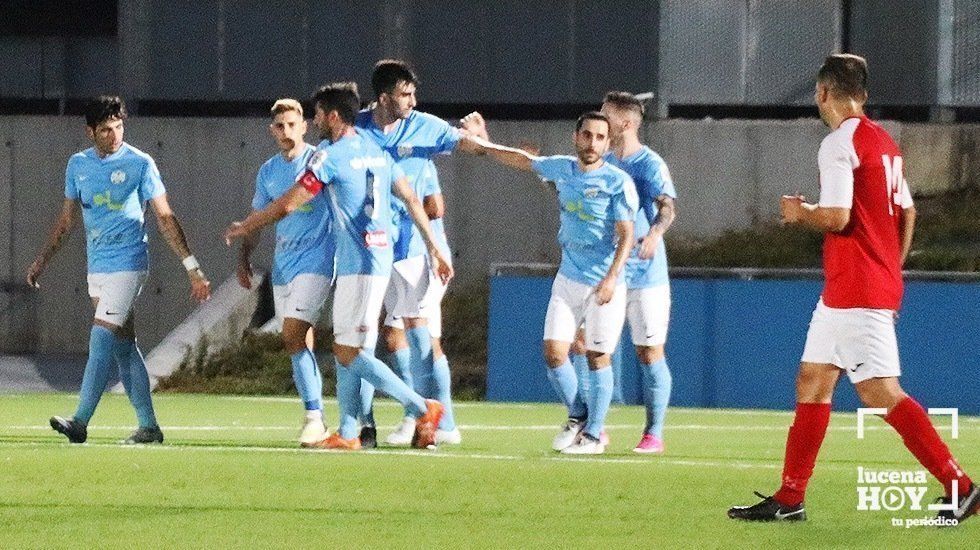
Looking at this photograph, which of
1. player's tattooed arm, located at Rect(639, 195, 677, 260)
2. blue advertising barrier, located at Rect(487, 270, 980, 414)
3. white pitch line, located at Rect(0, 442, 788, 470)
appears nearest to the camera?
white pitch line, located at Rect(0, 442, 788, 470)

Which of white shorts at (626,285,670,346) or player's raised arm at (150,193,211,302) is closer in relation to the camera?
player's raised arm at (150,193,211,302)

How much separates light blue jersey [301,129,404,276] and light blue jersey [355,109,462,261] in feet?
2.94

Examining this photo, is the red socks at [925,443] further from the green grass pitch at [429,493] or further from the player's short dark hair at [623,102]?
the player's short dark hair at [623,102]

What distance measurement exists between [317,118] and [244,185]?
42.9 ft

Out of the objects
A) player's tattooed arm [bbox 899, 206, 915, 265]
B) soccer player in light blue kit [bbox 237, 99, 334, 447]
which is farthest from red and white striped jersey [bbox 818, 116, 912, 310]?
Result: soccer player in light blue kit [bbox 237, 99, 334, 447]

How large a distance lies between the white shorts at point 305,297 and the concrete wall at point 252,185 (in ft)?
37.5

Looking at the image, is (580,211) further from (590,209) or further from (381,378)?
(381,378)

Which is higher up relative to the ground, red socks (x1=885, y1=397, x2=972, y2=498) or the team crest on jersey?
the team crest on jersey

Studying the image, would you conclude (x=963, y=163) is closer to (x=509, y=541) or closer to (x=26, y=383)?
(x=26, y=383)

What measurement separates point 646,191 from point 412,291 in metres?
1.57

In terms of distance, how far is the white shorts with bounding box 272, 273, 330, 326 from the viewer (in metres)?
13.5

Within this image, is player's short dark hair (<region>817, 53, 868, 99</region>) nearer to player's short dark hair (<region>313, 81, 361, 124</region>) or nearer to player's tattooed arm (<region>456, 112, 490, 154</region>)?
player's short dark hair (<region>313, 81, 361, 124</region>)

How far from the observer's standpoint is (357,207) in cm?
1280

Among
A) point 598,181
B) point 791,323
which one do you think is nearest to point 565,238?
point 598,181
